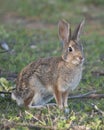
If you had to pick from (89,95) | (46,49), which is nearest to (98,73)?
(89,95)

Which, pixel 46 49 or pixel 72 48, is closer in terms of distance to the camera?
pixel 72 48

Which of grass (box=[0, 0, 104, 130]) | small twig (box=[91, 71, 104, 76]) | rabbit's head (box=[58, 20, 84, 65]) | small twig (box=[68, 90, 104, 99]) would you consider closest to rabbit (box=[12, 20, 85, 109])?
rabbit's head (box=[58, 20, 84, 65])

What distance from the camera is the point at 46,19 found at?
43.2 feet

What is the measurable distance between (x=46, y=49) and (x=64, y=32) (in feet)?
10.2

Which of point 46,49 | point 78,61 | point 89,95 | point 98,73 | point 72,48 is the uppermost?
point 72,48

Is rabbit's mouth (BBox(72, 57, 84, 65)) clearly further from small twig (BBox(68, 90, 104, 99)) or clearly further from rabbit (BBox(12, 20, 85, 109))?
small twig (BBox(68, 90, 104, 99))

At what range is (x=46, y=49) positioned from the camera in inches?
392

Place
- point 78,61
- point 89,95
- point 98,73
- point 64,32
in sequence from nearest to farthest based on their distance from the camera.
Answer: point 78,61 → point 64,32 → point 89,95 → point 98,73

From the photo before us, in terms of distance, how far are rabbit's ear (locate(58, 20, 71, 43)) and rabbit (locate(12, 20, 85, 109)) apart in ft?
0.27

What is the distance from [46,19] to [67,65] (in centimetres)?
669

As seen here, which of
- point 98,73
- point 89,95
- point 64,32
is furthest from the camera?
point 98,73

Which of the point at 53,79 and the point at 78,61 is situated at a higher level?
the point at 78,61

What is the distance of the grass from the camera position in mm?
5929

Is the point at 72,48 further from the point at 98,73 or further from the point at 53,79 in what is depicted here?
Answer: the point at 98,73
